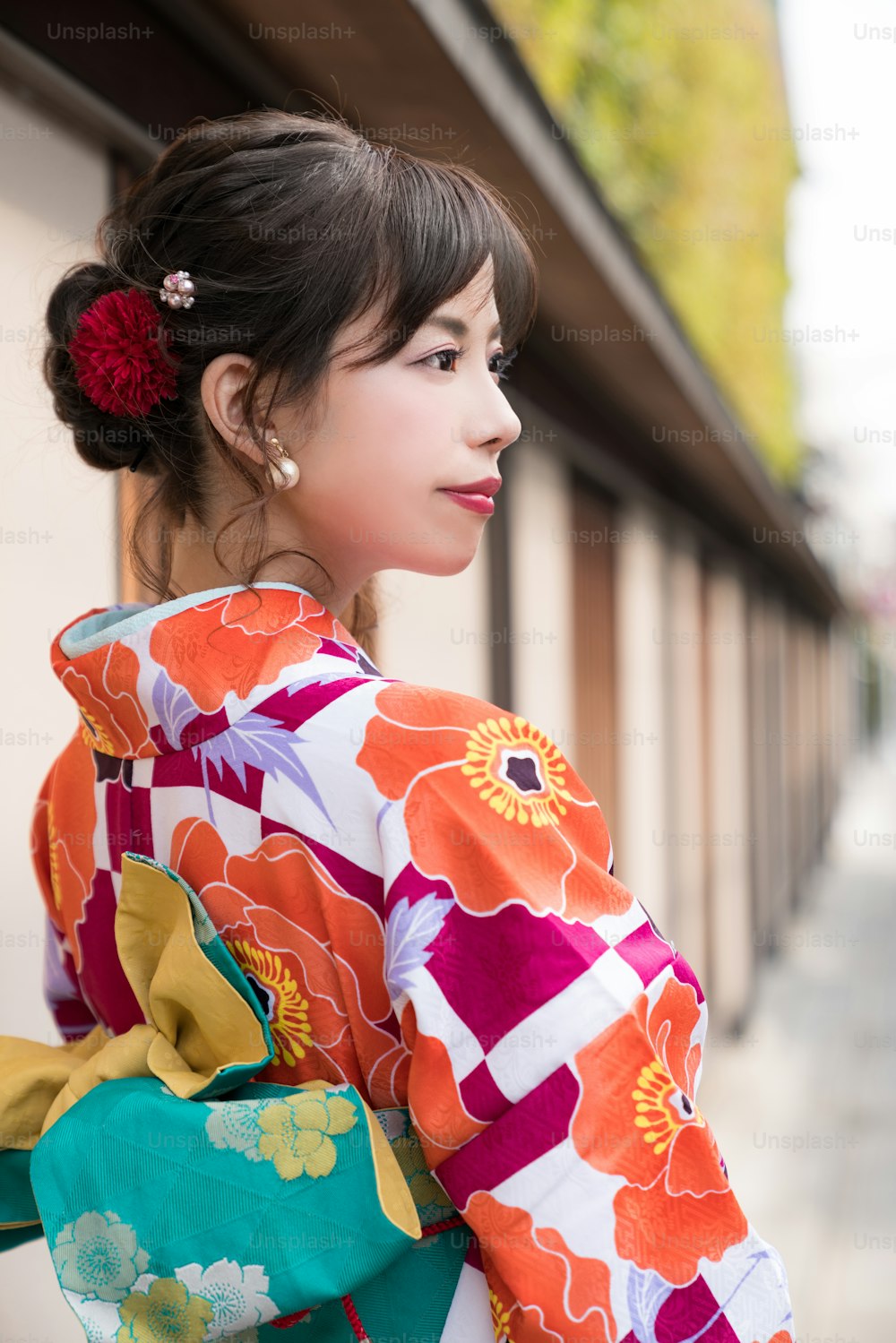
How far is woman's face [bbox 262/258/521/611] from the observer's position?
1019 millimetres

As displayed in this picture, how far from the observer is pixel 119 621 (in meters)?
1.07

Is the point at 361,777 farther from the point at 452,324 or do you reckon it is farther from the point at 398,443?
the point at 452,324

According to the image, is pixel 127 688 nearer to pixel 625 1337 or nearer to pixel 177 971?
pixel 177 971

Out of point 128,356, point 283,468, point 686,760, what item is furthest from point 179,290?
point 686,760

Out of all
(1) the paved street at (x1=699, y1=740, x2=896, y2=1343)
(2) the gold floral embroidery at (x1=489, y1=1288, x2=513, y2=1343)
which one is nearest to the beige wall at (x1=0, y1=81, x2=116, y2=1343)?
(2) the gold floral embroidery at (x1=489, y1=1288, x2=513, y2=1343)

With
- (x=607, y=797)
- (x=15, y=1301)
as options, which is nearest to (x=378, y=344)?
(x=15, y=1301)

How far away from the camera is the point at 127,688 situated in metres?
0.97

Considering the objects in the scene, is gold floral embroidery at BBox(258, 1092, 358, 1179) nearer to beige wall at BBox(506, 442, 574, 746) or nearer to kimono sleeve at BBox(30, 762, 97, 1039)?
kimono sleeve at BBox(30, 762, 97, 1039)

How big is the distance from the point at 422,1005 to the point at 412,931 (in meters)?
0.05

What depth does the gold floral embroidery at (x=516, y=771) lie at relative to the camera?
0.86 metres

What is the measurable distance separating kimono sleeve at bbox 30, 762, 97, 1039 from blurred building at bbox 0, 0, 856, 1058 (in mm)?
241

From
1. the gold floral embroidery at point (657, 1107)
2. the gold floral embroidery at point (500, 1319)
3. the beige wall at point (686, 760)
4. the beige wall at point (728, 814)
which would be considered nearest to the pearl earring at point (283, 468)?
the gold floral embroidery at point (657, 1107)

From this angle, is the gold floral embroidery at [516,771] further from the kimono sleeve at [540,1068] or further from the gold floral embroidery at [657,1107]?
the gold floral embroidery at [657,1107]

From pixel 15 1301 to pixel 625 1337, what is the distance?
1100 mm
